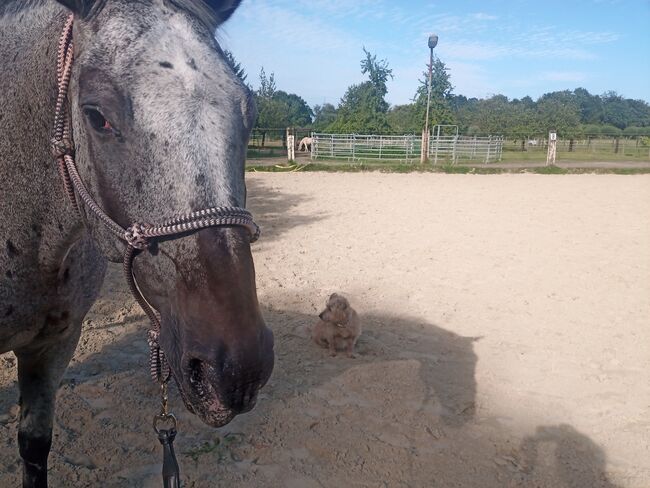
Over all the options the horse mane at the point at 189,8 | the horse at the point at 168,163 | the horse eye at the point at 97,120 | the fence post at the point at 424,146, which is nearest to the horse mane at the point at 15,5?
the horse mane at the point at 189,8

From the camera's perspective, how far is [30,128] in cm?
190

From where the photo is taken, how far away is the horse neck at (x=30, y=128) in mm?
1842

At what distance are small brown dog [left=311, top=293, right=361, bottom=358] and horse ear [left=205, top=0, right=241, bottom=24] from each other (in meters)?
3.17

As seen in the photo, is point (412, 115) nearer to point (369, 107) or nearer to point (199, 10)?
point (369, 107)

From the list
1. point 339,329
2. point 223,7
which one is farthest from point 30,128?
point 339,329

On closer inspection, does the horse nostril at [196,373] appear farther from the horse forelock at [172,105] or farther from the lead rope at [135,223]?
the horse forelock at [172,105]

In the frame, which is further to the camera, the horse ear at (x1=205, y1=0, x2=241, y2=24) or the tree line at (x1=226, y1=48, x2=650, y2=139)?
the tree line at (x1=226, y1=48, x2=650, y2=139)

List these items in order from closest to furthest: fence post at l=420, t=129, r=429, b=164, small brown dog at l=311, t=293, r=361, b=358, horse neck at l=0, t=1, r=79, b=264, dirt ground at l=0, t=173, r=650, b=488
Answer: horse neck at l=0, t=1, r=79, b=264
dirt ground at l=0, t=173, r=650, b=488
small brown dog at l=311, t=293, r=361, b=358
fence post at l=420, t=129, r=429, b=164

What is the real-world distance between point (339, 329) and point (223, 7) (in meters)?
3.27

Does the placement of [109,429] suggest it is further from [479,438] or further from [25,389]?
[479,438]

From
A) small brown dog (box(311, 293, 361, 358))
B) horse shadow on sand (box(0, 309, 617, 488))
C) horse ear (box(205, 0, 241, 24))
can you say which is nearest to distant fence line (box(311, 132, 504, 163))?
horse shadow on sand (box(0, 309, 617, 488))

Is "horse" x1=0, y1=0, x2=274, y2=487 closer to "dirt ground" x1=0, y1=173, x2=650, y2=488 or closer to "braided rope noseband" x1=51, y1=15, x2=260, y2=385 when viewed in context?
"braided rope noseband" x1=51, y1=15, x2=260, y2=385

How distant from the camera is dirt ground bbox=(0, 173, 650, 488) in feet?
10.2

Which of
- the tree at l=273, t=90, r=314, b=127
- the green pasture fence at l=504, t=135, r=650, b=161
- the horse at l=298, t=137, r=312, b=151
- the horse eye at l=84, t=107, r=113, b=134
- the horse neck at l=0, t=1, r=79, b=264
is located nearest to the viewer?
the horse eye at l=84, t=107, r=113, b=134
